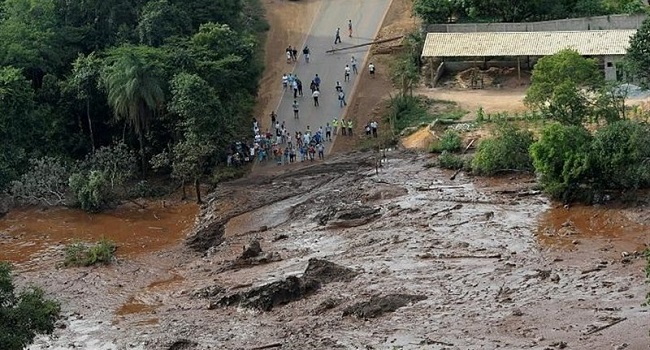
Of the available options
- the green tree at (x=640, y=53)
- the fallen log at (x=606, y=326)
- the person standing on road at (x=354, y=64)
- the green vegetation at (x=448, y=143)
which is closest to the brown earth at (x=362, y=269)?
the fallen log at (x=606, y=326)

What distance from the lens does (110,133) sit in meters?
60.3

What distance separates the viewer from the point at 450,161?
5369 centimetres

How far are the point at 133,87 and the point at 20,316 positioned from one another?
25.0m

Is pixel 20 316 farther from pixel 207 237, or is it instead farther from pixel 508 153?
pixel 508 153

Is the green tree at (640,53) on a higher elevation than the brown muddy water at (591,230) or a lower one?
higher

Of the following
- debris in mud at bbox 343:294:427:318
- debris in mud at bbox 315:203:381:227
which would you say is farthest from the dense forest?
debris in mud at bbox 343:294:427:318

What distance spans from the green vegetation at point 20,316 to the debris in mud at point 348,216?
727 inches

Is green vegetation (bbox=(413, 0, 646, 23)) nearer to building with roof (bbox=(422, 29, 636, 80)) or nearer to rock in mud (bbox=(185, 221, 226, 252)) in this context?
building with roof (bbox=(422, 29, 636, 80))

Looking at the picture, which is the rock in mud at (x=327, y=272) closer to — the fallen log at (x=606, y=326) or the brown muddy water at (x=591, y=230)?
the brown muddy water at (x=591, y=230)

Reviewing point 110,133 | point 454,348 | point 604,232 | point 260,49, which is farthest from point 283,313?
point 260,49

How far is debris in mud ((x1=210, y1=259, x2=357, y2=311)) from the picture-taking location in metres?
41.2

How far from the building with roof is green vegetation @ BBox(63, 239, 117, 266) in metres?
21.4

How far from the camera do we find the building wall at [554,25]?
61531 millimetres

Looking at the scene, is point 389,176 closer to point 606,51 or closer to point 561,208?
point 561,208
